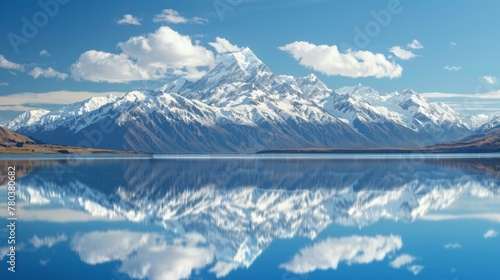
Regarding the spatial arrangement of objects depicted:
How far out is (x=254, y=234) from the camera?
44.9 meters

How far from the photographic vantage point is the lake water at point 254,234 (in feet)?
110

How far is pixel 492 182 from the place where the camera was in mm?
90875

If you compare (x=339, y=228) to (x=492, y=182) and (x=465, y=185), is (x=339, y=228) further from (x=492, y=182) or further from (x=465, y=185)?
(x=492, y=182)

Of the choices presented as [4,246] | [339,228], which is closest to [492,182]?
[339,228]

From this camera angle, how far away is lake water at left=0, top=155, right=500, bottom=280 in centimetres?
3344

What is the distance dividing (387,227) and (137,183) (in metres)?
54.7

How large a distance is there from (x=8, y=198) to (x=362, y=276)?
50155mm

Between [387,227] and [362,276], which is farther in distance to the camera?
[387,227]

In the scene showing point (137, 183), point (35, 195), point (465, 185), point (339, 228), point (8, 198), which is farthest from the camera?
point (137, 183)

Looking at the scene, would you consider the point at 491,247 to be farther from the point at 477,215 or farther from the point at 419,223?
the point at 477,215

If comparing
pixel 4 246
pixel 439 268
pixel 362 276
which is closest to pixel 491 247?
pixel 439 268

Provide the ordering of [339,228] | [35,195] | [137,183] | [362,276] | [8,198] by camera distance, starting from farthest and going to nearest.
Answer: [137,183] < [35,195] < [8,198] < [339,228] < [362,276]

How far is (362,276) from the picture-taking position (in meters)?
32.0

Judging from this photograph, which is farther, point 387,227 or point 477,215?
point 477,215
